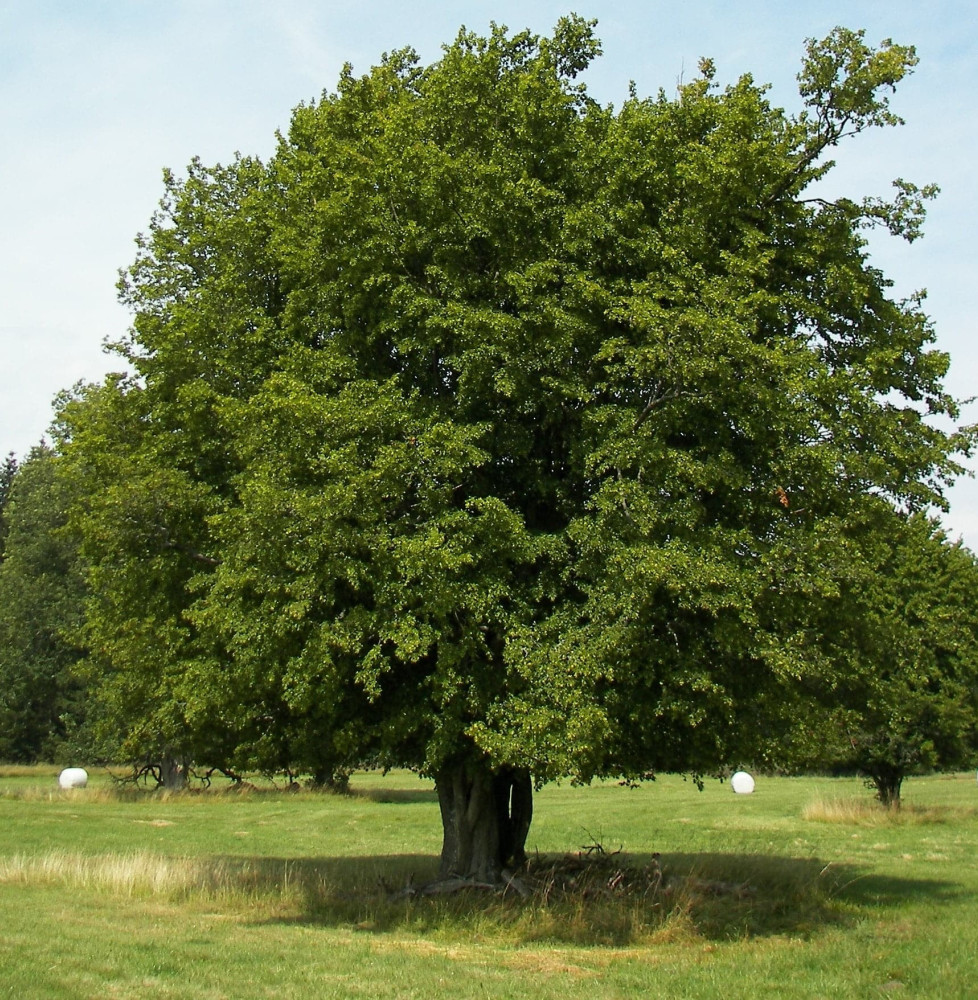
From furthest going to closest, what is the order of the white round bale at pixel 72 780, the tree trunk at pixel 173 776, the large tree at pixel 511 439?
1. the tree trunk at pixel 173 776
2. the white round bale at pixel 72 780
3. the large tree at pixel 511 439

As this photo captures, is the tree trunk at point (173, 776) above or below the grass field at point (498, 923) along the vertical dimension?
below

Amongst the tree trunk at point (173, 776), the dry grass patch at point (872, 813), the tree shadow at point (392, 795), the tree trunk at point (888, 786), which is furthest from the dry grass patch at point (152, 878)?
the tree shadow at point (392, 795)

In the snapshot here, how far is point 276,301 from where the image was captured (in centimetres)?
1711

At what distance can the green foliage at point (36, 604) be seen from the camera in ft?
168

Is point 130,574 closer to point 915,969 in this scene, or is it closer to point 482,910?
point 482,910

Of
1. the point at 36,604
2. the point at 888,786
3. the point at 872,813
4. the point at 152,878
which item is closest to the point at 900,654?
the point at 152,878

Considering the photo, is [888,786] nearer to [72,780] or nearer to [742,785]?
[742,785]

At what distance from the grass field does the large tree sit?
2.11 metres

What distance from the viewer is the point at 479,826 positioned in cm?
1647

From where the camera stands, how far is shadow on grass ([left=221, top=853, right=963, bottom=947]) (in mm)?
13977

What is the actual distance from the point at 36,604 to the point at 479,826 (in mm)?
41928

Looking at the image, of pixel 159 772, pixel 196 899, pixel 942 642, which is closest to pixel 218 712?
pixel 196 899

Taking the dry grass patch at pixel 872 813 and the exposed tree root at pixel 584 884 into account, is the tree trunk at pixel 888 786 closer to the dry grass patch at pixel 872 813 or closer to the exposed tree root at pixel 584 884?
the dry grass patch at pixel 872 813

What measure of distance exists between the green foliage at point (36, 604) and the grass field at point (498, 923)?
25.0 metres
